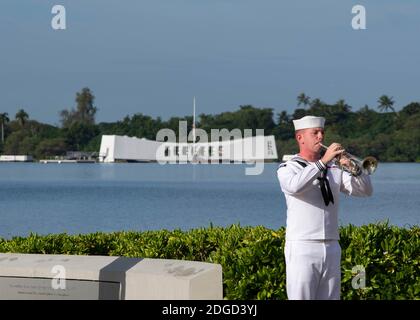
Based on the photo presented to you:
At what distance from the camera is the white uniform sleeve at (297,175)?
6.17 metres

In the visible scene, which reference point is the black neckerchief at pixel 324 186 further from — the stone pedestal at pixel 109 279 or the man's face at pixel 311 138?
the stone pedestal at pixel 109 279

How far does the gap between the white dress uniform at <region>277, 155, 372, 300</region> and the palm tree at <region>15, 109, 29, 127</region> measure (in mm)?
156814

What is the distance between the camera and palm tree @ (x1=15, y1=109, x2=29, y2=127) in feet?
522

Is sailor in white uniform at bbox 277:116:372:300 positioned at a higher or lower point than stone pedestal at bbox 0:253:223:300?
higher

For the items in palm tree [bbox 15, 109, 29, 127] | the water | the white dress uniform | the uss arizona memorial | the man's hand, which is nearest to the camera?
the man's hand

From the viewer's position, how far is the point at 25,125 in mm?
162250

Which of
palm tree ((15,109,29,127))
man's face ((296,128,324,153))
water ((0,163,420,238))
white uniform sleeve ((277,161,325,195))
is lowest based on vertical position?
water ((0,163,420,238))

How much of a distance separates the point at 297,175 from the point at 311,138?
1.19ft

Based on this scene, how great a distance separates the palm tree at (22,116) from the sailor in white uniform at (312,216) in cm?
15679

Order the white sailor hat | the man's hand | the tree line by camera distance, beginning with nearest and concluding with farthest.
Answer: the man's hand, the white sailor hat, the tree line

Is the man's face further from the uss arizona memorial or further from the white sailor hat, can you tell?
the uss arizona memorial

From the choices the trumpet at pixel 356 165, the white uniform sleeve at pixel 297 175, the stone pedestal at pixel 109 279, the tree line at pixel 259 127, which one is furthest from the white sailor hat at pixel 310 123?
the tree line at pixel 259 127

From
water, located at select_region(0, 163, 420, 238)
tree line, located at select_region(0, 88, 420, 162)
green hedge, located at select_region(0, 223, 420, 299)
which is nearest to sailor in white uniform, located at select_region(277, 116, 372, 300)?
green hedge, located at select_region(0, 223, 420, 299)
